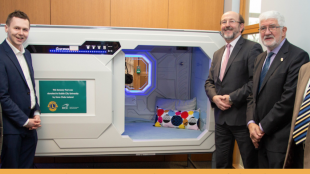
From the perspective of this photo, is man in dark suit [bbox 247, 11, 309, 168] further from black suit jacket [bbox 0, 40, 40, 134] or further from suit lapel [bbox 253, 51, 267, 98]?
black suit jacket [bbox 0, 40, 40, 134]

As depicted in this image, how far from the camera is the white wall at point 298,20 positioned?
5.57ft

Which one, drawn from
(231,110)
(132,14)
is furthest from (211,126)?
(132,14)

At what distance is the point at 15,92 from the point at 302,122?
6.63 feet

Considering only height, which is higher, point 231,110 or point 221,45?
point 221,45

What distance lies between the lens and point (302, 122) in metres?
1.28

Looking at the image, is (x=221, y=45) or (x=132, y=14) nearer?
(x=221, y=45)

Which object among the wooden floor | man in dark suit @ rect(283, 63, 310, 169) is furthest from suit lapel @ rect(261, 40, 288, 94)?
the wooden floor

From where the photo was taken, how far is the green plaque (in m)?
2.13

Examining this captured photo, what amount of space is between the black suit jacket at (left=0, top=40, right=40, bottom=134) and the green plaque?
0.23 m

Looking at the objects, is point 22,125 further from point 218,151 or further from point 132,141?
point 218,151

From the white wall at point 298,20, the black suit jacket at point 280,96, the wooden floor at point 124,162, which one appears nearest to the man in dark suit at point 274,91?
the black suit jacket at point 280,96

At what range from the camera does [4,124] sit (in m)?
A: 1.82

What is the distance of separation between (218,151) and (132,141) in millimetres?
826

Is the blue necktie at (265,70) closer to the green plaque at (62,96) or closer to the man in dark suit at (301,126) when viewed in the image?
the man in dark suit at (301,126)
